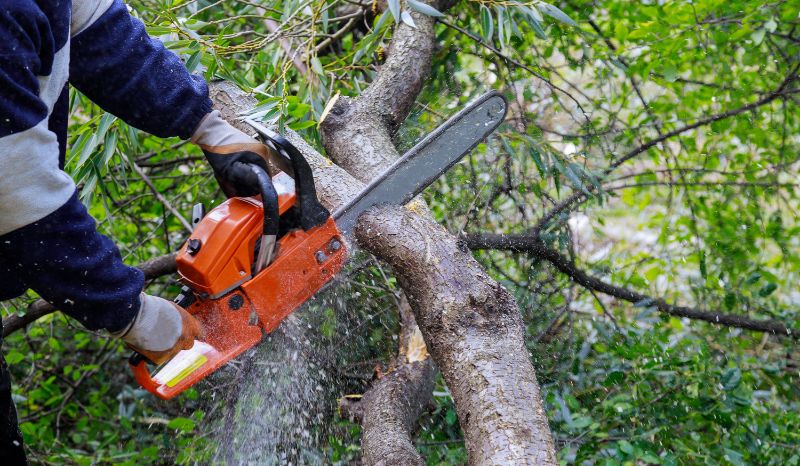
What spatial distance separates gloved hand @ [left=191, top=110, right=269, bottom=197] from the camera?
2.24 m

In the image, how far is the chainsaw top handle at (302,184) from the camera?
2.13m

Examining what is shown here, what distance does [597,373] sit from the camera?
2.98m

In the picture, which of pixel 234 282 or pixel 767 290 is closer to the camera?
pixel 234 282

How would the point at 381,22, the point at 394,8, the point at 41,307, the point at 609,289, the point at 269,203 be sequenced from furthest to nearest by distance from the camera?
the point at 609,289, the point at 41,307, the point at 381,22, the point at 394,8, the point at 269,203

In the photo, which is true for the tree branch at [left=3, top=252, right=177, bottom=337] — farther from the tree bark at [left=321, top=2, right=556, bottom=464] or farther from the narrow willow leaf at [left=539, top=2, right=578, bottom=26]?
the narrow willow leaf at [left=539, top=2, right=578, bottom=26]

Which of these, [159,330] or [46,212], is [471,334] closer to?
[159,330]

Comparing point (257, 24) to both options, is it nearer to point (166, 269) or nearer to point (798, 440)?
point (166, 269)

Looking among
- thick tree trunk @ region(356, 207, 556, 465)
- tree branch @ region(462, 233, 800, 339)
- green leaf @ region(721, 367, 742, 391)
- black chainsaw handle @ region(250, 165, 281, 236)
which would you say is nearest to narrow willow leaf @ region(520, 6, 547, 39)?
tree branch @ region(462, 233, 800, 339)

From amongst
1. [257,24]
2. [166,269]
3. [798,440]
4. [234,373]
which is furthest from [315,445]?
[257,24]

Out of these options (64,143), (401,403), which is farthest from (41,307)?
(401,403)

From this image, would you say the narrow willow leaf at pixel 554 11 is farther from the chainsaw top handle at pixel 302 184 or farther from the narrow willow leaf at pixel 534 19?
the chainsaw top handle at pixel 302 184

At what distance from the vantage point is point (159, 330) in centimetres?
198

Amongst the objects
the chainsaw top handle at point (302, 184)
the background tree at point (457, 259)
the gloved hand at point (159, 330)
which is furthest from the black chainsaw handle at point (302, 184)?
the gloved hand at point (159, 330)

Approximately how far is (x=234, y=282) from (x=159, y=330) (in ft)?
0.85
